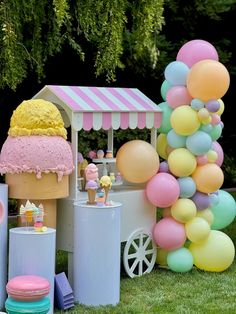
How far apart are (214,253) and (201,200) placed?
48 centimetres

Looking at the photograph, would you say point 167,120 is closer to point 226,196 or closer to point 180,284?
point 226,196

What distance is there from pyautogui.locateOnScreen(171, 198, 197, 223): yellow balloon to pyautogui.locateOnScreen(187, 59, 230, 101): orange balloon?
91 centimetres

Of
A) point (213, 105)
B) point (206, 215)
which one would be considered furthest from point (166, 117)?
point (206, 215)

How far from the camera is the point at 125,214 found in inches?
219

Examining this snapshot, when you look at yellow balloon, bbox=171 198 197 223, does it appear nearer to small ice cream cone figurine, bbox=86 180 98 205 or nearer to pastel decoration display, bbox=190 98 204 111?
pastel decoration display, bbox=190 98 204 111

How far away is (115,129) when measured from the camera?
5.64 m

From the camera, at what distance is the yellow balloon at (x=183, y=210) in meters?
5.66

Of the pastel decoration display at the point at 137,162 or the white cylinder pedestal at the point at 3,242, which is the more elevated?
the pastel decoration display at the point at 137,162

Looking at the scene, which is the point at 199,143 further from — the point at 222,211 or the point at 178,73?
the point at 222,211

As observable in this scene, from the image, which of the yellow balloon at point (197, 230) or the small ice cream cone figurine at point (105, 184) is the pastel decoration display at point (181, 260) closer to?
the yellow balloon at point (197, 230)

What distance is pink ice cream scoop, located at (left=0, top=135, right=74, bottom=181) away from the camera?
477 cm

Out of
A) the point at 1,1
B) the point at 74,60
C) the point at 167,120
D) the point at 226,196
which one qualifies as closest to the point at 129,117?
the point at 167,120

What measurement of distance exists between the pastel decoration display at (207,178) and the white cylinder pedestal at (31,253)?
170 cm

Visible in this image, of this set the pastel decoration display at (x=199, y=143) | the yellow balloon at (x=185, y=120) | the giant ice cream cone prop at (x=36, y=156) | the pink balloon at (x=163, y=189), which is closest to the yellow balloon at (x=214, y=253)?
the pink balloon at (x=163, y=189)
